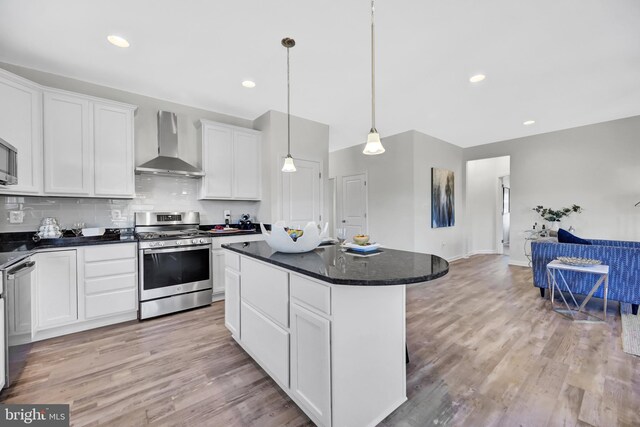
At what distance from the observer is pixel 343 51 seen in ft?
8.31

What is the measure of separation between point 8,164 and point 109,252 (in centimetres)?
107

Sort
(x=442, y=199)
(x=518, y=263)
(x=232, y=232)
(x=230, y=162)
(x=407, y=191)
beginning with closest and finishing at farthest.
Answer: (x=232, y=232) < (x=230, y=162) < (x=407, y=191) < (x=518, y=263) < (x=442, y=199)

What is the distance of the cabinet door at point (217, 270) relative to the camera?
3.43 meters

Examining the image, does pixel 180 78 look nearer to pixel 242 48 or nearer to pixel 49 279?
pixel 242 48

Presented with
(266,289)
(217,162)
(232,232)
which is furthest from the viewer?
Answer: (217,162)

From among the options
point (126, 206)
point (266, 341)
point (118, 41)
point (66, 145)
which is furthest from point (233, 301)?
point (118, 41)

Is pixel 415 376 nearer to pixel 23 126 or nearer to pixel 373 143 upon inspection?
pixel 373 143

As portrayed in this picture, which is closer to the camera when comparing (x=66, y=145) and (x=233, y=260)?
(x=233, y=260)

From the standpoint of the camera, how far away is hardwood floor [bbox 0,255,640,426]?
1542 millimetres

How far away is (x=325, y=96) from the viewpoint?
3520 millimetres

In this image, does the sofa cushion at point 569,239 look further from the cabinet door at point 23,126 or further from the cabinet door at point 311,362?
the cabinet door at point 23,126

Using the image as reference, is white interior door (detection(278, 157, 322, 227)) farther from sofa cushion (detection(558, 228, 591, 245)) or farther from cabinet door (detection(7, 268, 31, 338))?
sofa cushion (detection(558, 228, 591, 245))

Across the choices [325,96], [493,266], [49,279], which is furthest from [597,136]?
[49,279]

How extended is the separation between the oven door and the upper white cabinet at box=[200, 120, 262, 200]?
92cm
